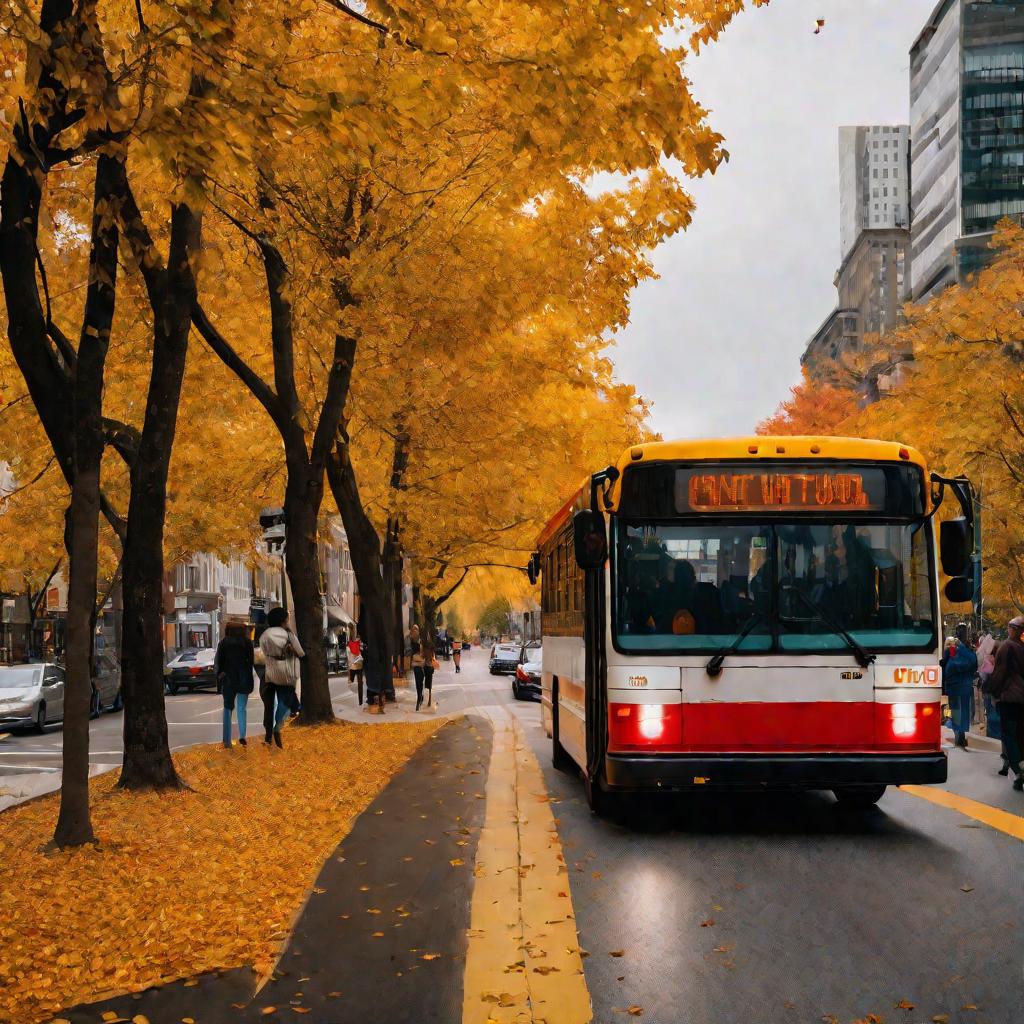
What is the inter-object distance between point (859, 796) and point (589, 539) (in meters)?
3.48

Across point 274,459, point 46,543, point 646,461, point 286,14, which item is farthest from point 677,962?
point 46,543

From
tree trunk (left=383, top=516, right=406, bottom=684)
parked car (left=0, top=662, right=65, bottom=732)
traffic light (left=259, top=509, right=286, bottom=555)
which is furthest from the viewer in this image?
tree trunk (left=383, top=516, right=406, bottom=684)

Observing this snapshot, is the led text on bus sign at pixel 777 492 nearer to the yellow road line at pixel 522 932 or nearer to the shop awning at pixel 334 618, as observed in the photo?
the yellow road line at pixel 522 932

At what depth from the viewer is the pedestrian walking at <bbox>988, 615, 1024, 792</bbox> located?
14148 millimetres

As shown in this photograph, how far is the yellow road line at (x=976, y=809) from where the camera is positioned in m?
11.0

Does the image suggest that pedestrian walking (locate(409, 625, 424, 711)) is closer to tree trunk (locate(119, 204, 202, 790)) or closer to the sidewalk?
tree trunk (locate(119, 204, 202, 790))

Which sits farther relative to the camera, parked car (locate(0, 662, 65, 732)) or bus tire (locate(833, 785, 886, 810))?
parked car (locate(0, 662, 65, 732))

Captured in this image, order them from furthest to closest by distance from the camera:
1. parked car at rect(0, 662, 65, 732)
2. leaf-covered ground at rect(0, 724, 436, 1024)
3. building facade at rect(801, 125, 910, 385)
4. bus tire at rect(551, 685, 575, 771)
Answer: building facade at rect(801, 125, 910, 385), parked car at rect(0, 662, 65, 732), bus tire at rect(551, 685, 575, 771), leaf-covered ground at rect(0, 724, 436, 1024)

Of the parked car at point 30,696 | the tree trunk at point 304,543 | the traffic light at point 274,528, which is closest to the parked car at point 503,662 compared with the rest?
the parked car at point 30,696

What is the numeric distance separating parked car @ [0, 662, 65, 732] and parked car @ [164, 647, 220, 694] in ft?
58.0

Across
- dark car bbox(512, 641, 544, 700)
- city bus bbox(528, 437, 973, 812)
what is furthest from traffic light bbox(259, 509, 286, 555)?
dark car bbox(512, 641, 544, 700)

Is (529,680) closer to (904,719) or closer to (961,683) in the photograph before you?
(961,683)

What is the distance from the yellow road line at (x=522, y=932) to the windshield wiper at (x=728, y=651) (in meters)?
1.64

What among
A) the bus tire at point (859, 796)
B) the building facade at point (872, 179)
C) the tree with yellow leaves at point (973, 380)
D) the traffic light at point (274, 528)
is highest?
the building facade at point (872, 179)
